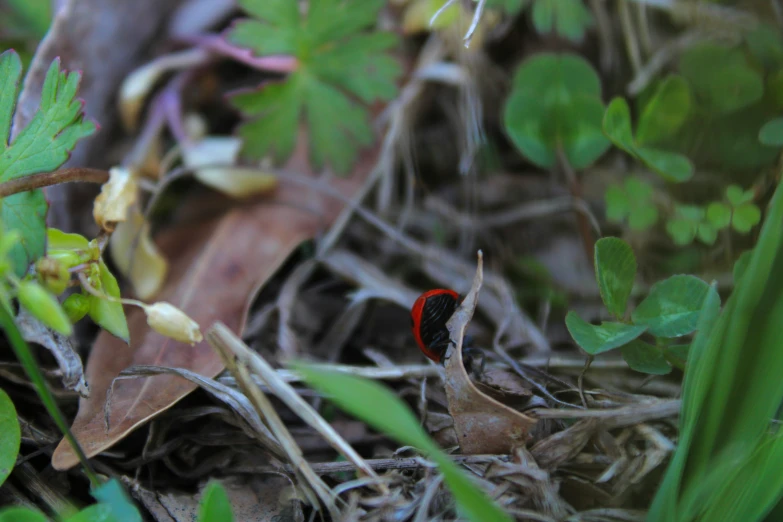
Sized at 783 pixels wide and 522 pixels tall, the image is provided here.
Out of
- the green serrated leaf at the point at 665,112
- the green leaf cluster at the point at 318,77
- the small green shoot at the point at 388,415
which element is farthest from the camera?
the green leaf cluster at the point at 318,77

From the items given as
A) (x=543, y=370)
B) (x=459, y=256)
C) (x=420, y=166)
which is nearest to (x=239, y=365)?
(x=543, y=370)

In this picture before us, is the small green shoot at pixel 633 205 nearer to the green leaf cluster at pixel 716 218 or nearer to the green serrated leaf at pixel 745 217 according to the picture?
the green leaf cluster at pixel 716 218

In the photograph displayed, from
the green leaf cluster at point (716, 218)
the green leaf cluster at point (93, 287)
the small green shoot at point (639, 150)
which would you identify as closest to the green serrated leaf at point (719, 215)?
the green leaf cluster at point (716, 218)

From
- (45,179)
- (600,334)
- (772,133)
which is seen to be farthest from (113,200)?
(772,133)

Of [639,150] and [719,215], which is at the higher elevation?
[639,150]

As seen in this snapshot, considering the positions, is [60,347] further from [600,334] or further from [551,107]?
[551,107]

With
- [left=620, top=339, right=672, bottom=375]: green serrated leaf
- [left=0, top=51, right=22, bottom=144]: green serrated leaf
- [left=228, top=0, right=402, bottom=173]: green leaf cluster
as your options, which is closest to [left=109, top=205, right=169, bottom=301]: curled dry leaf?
[left=228, top=0, right=402, bottom=173]: green leaf cluster
